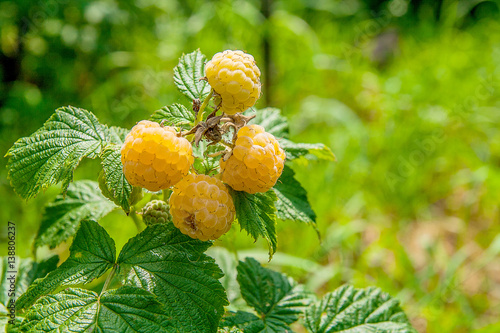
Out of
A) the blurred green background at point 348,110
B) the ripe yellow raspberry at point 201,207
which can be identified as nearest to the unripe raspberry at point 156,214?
the ripe yellow raspberry at point 201,207

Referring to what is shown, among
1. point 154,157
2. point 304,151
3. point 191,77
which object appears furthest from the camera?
point 304,151

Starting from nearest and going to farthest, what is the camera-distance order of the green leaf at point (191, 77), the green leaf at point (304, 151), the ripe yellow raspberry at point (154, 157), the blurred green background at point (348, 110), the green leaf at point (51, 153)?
the ripe yellow raspberry at point (154, 157), the green leaf at point (51, 153), the green leaf at point (191, 77), the green leaf at point (304, 151), the blurred green background at point (348, 110)

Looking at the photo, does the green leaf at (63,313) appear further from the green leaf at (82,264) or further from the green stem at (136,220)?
the green stem at (136,220)

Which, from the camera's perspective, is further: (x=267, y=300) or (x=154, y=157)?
(x=267, y=300)

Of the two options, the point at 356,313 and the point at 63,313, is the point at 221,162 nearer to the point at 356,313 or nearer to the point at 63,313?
the point at 63,313

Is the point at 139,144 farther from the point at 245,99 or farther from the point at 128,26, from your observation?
the point at 128,26

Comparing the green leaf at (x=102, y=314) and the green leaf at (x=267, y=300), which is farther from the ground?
the green leaf at (x=267, y=300)

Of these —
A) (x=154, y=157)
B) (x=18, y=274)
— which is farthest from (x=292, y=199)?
(x=18, y=274)
